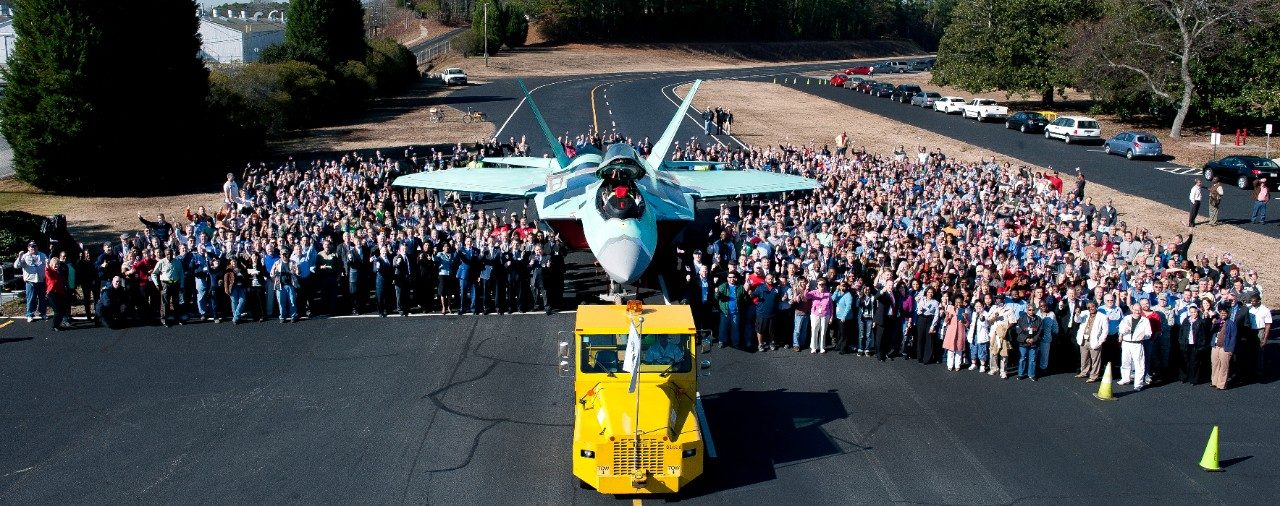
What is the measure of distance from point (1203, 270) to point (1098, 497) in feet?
32.1

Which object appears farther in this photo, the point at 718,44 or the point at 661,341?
the point at 718,44

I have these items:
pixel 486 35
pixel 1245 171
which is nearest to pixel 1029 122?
pixel 1245 171

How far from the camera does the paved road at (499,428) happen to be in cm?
1192

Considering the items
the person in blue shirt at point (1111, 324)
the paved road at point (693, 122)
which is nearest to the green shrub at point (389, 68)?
the paved road at point (693, 122)

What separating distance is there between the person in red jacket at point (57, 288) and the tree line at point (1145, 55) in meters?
50.7

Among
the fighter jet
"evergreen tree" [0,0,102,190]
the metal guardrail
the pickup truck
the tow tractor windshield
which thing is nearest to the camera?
the tow tractor windshield

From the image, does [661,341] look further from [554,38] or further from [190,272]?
[554,38]

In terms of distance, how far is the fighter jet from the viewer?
58.4 feet

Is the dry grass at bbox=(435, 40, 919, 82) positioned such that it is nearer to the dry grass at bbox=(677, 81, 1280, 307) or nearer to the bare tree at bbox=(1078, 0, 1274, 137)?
the dry grass at bbox=(677, 81, 1280, 307)

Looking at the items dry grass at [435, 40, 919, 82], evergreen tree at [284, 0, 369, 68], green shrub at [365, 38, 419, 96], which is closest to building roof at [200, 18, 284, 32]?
dry grass at [435, 40, 919, 82]

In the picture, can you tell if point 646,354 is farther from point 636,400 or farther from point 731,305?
point 731,305

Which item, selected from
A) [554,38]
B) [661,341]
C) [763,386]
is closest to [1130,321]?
[763,386]

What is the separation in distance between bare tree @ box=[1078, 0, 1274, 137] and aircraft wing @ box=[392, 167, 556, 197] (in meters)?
37.6

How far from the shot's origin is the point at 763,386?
1561 cm
